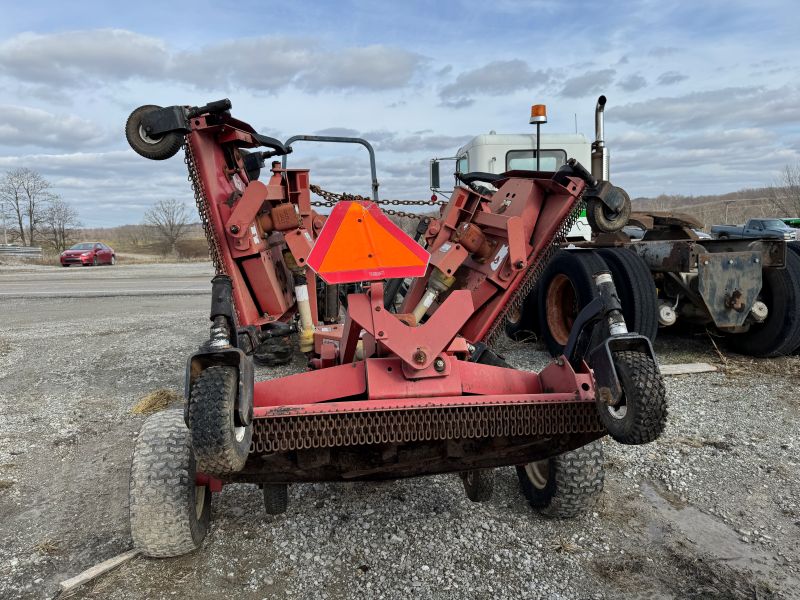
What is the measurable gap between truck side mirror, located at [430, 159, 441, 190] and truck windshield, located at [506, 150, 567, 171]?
3.08 ft

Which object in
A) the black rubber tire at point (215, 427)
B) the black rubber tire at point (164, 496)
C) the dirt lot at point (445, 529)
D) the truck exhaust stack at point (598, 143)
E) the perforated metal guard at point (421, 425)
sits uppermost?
the truck exhaust stack at point (598, 143)

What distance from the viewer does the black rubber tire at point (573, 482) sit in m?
2.98

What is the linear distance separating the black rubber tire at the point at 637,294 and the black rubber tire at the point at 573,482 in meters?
2.97

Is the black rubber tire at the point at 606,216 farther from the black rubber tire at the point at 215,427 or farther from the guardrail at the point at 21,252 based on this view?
the guardrail at the point at 21,252

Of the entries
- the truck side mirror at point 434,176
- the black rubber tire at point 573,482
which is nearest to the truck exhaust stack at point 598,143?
the black rubber tire at point 573,482

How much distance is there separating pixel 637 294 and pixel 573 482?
3.21 m

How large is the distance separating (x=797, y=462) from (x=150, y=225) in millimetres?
44347

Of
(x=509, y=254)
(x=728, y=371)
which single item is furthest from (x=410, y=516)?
(x=728, y=371)

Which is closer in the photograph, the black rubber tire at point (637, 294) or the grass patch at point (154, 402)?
the grass patch at point (154, 402)

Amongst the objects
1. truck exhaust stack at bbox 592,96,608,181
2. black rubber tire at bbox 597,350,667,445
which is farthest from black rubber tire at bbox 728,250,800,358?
black rubber tire at bbox 597,350,667,445

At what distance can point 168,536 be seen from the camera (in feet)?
9.02

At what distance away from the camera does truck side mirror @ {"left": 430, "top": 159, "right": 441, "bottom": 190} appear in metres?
A: 8.14

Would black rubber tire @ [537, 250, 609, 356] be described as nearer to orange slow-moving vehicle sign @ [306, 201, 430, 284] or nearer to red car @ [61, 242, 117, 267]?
orange slow-moving vehicle sign @ [306, 201, 430, 284]

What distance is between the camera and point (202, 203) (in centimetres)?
477
